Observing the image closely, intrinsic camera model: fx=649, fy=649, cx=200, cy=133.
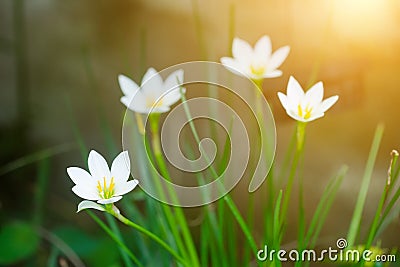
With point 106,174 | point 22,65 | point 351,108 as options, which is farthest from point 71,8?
point 106,174

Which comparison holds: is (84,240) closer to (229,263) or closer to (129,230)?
(129,230)

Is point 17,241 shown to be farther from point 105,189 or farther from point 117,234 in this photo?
point 105,189

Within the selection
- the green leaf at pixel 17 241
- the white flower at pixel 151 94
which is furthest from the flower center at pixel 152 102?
the green leaf at pixel 17 241

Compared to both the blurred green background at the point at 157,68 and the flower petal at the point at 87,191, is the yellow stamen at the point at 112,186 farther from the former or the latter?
the blurred green background at the point at 157,68

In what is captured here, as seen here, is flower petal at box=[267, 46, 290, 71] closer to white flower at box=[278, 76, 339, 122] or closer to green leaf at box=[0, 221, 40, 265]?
white flower at box=[278, 76, 339, 122]

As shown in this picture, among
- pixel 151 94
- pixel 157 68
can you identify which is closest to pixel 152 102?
pixel 151 94
